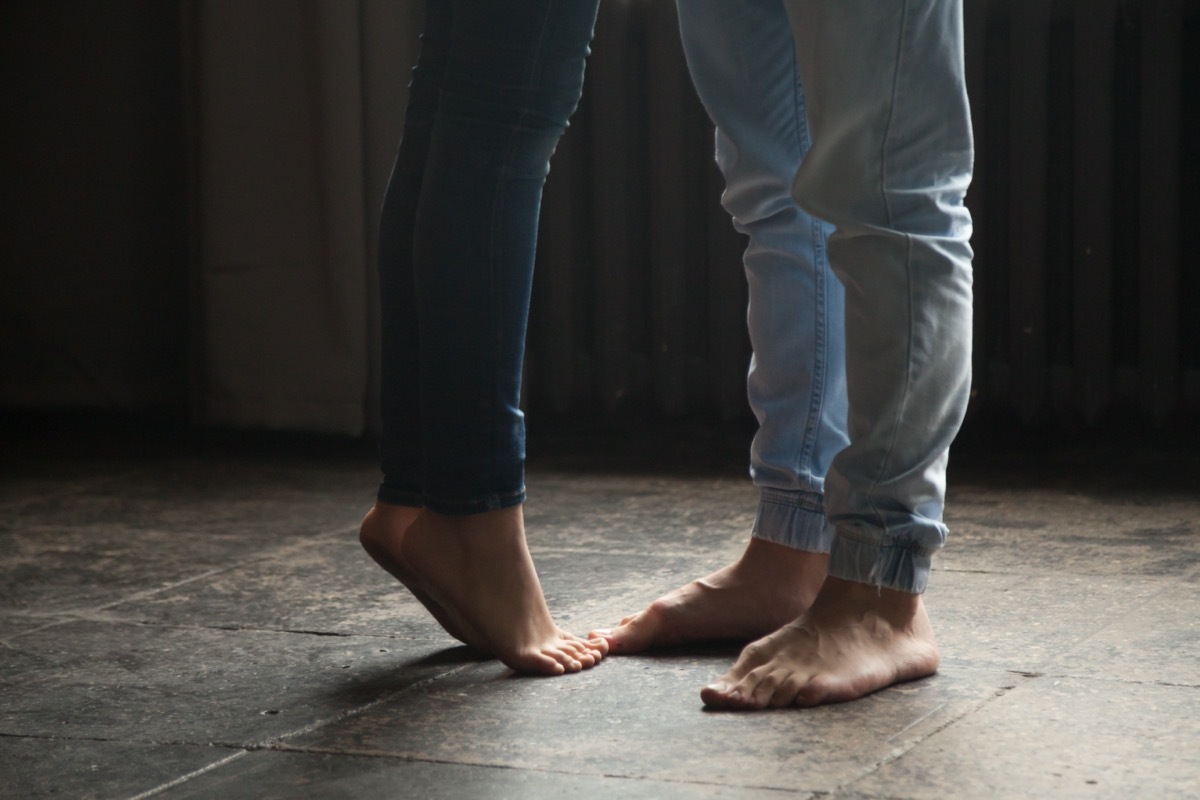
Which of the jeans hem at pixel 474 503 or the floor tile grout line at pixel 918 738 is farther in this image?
the jeans hem at pixel 474 503

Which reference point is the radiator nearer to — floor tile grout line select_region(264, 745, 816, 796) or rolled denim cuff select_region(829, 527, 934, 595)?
rolled denim cuff select_region(829, 527, 934, 595)

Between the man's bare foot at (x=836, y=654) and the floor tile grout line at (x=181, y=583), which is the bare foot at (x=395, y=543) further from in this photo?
the floor tile grout line at (x=181, y=583)

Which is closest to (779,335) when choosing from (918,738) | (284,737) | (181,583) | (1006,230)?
(918,738)

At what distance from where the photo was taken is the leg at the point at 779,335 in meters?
1.20

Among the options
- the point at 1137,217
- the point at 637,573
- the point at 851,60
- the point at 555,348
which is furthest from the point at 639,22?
the point at 851,60

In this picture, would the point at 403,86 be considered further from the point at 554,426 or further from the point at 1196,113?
the point at 1196,113

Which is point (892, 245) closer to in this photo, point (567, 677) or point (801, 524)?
point (801, 524)

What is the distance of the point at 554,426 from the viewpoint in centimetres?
262

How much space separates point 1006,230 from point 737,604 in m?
1.29

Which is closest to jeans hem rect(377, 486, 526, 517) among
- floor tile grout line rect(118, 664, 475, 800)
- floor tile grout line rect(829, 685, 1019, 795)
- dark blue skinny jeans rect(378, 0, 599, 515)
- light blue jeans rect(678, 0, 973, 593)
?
dark blue skinny jeans rect(378, 0, 599, 515)

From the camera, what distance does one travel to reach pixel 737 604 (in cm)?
119

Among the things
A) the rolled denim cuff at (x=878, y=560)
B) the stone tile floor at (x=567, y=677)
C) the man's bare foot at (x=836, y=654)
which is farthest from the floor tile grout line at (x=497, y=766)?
the rolled denim cuff at (x=878, y=560)

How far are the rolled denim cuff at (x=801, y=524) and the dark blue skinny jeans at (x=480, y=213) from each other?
0.69ft

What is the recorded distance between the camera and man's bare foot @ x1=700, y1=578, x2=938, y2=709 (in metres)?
1.01
